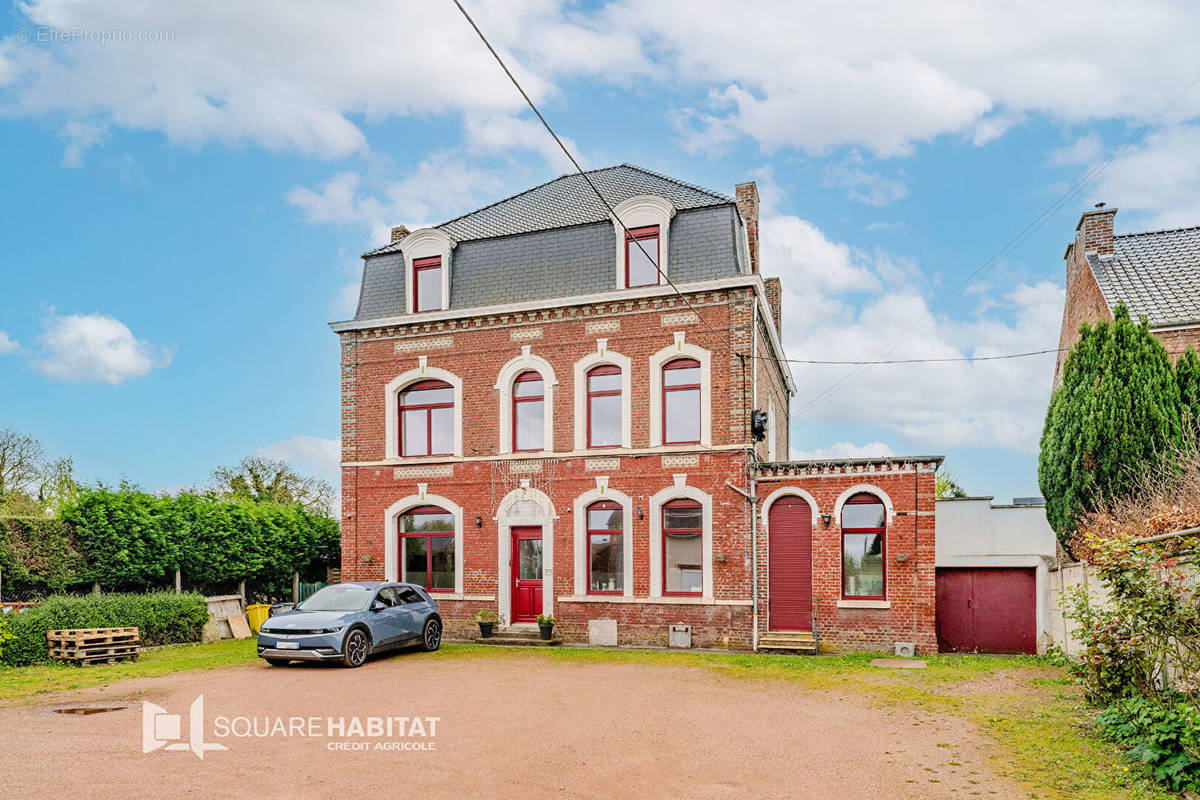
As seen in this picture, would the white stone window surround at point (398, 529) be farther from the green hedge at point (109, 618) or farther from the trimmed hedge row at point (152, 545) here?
the green hedge at point (109, 618)

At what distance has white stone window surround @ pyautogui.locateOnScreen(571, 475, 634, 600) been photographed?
743 inches

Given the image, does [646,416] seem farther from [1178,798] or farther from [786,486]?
[1178,798]

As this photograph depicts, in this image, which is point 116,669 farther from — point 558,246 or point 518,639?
point 558,246

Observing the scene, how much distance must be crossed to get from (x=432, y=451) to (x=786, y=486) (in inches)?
320

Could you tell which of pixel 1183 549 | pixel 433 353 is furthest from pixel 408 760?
pixel 433 353

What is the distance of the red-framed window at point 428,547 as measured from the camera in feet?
67.1

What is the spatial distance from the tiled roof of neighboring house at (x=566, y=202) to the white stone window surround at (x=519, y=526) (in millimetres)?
6067

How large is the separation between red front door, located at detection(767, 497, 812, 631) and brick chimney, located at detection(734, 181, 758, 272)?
551 cm

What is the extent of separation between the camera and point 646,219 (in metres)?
19.2

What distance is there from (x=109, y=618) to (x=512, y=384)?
910 centimetres

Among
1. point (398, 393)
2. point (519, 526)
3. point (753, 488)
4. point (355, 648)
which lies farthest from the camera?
point (398, 393)

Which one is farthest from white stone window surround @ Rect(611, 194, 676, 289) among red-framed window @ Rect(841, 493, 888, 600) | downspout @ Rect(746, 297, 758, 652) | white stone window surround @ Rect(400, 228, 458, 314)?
red-framed window @ Rect(841, 493, 888, 600)

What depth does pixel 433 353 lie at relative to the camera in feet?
68.0

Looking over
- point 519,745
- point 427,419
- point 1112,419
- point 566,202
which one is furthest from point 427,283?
point 1112,419
